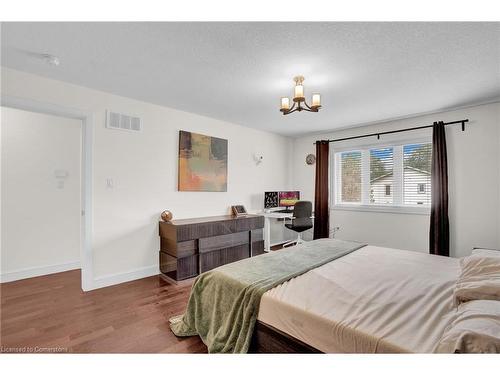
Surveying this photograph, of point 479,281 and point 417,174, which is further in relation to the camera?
point 417,174

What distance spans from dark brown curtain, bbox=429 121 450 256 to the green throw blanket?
2110 millimetres

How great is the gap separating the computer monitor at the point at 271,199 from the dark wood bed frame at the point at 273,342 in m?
3.18

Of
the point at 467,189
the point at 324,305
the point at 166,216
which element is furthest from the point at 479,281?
the point at 166,216

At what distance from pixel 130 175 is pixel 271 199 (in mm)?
2539

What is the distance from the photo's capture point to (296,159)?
5.25 meters

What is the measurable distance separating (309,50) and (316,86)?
76 cm

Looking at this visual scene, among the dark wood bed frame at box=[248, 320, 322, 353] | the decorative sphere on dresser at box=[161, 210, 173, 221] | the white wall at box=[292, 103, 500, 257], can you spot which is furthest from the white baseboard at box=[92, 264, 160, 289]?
the white wall at box=[292, 103, 500, 257]

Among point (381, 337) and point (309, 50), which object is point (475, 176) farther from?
point (381, 337)

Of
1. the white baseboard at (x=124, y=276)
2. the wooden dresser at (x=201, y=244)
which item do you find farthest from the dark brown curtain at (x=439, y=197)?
the white baseboard at (x=124, y=276)

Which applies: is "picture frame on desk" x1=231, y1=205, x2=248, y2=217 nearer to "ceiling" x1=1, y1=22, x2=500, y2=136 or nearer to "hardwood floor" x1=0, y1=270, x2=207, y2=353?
"hardwood floor" x1=0, y1=270, x2=207, y2=353

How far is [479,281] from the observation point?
52.6 inches

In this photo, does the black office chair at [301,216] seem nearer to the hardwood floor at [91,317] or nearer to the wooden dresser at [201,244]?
the wooden dresser at [201,244]

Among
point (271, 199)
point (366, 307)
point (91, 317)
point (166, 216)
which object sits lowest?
point (91, 317)

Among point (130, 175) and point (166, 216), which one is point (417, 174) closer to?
point (166, 216)
